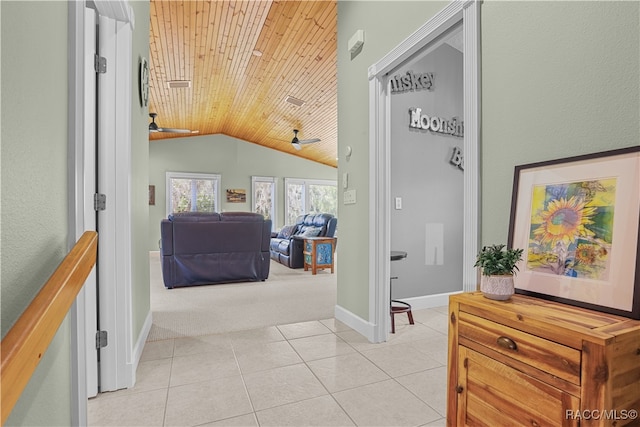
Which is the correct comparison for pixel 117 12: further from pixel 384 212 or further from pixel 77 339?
pixel 384 212

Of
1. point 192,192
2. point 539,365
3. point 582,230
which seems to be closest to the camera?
point 539,365

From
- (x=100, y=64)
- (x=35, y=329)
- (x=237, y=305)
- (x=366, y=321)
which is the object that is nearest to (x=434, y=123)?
(x=366, y=321)

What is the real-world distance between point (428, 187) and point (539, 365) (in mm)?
2843

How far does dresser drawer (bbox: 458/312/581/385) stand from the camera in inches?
34.5

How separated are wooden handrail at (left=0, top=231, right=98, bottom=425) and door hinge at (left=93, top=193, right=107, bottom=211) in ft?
3.54

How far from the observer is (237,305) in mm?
3629

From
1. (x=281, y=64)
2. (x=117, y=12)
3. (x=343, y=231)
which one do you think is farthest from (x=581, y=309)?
(x=281, y=64)

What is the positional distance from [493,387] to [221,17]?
14.8 ft

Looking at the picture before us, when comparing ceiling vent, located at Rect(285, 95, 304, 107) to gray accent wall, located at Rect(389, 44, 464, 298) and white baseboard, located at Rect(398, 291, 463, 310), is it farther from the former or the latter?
white baseboard, located at Rect(398, 291, 463, 310)

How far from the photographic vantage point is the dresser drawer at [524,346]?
2.87 ft

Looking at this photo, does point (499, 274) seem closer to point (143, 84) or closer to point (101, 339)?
point (101, 339)

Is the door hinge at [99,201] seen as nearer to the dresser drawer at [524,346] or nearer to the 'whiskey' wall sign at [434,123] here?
the dresser drawer at [524,346]

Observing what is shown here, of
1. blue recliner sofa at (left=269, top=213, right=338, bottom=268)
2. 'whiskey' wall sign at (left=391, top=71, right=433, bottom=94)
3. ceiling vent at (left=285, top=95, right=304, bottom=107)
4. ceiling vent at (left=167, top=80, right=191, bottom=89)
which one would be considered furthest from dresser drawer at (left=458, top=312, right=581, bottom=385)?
ceiling vent at (left=167, top=80, right=191, bottom=89)

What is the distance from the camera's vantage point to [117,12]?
176cm
